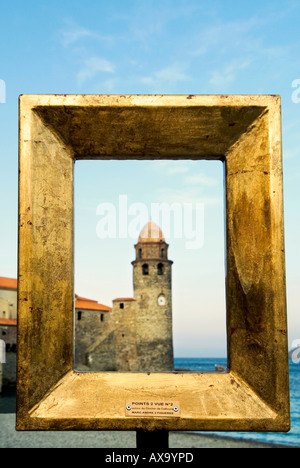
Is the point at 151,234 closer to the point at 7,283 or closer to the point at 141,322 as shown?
the point at 141,322

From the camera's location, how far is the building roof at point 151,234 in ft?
117

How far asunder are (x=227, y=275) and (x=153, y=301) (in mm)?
33812

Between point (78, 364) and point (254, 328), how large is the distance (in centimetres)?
3335

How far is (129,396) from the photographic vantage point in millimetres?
1950

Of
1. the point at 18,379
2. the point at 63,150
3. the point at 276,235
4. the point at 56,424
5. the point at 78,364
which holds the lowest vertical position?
the point at 78,364

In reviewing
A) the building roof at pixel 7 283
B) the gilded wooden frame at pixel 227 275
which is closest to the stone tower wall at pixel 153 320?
the building roof at pixel 7 283

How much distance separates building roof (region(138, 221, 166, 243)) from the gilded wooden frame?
33206mm

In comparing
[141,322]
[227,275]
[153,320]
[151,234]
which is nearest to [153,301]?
[153,320]

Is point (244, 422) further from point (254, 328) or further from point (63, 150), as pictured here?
point (63, 150)

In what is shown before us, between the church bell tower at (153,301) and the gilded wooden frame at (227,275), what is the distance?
3293 cm

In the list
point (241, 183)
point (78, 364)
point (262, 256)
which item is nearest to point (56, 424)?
point (262, 256)

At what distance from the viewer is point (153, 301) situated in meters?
35.6

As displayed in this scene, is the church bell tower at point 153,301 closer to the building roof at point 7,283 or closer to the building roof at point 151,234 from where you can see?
the building roof at point 151,234
